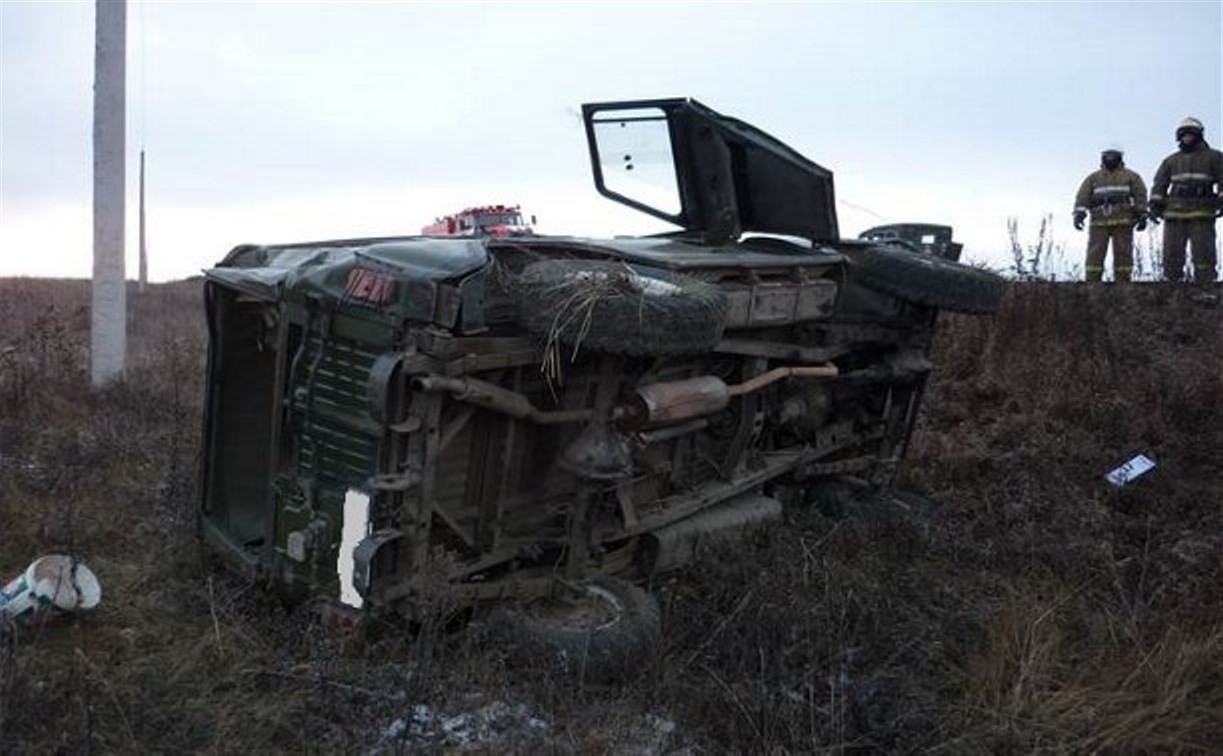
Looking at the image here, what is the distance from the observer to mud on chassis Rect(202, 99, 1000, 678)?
437 centimetres

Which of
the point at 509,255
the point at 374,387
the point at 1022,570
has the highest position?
the point at 509,255

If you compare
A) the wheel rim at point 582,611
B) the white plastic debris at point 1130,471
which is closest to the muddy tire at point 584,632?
the wheel rim at point 582,611

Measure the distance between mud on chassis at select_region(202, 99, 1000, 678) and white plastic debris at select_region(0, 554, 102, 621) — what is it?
625 mm

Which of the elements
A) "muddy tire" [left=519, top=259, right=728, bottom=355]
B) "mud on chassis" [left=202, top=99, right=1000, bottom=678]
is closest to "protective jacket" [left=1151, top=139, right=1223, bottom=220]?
"mud on chassis" [left=202, top=99, right=1000, bottom=678]

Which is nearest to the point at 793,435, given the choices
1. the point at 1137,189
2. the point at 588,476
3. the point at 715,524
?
the point at 715,524

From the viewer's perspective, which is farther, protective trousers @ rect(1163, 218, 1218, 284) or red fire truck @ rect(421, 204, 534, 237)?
red fire truck @ rect(421, 204, 534, 237)

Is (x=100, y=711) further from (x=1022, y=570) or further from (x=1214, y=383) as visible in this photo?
(x=1214, y=383)

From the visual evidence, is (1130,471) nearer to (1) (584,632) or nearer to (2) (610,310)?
(1) (584,632)

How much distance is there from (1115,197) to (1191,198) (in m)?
0.93

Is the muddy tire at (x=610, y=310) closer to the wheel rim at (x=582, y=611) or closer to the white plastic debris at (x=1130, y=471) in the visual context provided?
the wheel rim at (x=582, y=611)

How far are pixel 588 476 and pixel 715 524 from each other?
130 centimetres

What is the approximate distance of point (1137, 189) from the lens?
12.8 metres

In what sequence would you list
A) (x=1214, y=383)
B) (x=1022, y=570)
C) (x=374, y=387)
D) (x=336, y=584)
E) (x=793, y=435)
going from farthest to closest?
1. (x=1214, y=383)
2. (x=793, y=435)
3. (x=1022, y=570)
4. (x=336, y=584)
5. (x=374, y=387)

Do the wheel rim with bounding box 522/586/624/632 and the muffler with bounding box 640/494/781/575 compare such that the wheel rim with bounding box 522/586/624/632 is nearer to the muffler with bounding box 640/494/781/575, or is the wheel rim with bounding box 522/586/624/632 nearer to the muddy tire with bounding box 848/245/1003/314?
the muffler with bounding box 640/494/781/575
